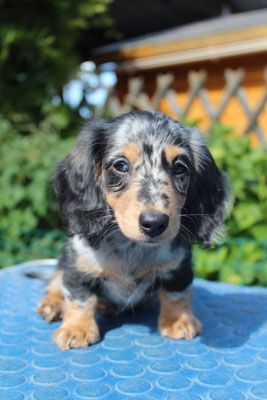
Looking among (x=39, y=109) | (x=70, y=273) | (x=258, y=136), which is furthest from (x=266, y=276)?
(x=39, y=109)

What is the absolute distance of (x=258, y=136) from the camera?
5.99 meters

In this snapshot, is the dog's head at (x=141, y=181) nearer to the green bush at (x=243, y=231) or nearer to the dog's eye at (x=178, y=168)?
the dog's eye at (x=178, y=168)

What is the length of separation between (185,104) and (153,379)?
532cm

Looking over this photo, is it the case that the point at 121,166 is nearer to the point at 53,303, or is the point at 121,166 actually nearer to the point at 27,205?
the point at 53,303

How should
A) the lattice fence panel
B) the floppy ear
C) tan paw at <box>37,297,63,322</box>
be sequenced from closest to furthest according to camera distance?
the floppy ear → tan paw at <box>37,297,63,322</box> → the lattice fence panel

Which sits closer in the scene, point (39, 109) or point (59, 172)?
point (59, 172)

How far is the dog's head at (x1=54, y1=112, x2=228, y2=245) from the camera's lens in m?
1.82

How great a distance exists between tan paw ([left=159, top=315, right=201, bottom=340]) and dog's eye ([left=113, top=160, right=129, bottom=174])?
76 centimetres

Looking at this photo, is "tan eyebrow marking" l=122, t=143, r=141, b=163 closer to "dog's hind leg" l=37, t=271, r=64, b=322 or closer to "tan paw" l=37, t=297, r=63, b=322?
"dog's hind leg" l=37, t=271, r=64, b=322

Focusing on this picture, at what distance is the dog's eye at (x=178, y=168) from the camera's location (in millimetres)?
2020

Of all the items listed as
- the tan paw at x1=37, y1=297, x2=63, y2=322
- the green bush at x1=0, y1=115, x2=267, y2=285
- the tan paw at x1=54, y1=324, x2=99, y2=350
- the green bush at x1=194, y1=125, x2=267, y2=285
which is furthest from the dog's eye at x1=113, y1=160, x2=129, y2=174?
the green bush at x1=194, y1=125, x2=267, y2=285

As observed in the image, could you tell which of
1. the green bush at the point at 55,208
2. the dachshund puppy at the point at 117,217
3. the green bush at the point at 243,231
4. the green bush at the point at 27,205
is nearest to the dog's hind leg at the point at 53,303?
the dachshund puppy at the point at 117,217

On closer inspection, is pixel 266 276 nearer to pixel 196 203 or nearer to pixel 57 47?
pixel 196 203

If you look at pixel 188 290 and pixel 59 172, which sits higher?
pixel 59 172
